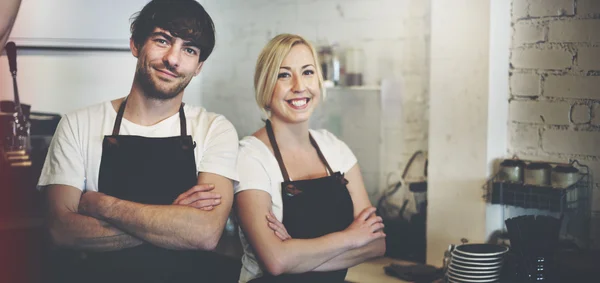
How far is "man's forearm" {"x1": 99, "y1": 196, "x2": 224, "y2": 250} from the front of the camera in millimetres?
2035

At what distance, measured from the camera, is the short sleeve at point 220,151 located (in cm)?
217

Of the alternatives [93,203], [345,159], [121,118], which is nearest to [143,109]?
[121,118]

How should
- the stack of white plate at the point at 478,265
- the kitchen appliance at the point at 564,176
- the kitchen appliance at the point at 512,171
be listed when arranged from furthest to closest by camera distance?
the kitchen appliance at the point at 512,171 → the kitchen appliance at the point at 564,176 → the stack of white plate at the point at 478,265

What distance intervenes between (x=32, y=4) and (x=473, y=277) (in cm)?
179

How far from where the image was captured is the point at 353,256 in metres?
2.41

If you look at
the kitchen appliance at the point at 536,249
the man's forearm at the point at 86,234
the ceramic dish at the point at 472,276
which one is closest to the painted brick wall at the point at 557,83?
the kitchen appliance at the point at 536,249

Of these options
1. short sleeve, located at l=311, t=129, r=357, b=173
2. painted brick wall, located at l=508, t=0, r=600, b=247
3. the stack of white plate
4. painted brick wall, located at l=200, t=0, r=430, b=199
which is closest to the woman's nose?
short sleeve, located at l=311, t=129, r=357, b=173

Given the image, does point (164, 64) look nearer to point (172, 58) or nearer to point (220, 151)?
point (172, 58)

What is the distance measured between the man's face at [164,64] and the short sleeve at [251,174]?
333mm

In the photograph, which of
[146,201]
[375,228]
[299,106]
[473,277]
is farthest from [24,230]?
[473,277]

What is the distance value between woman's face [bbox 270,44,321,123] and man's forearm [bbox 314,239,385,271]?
18.2 inches

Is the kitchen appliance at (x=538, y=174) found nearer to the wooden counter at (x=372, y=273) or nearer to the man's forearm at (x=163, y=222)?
the wooden counter at (x=372, y=273)

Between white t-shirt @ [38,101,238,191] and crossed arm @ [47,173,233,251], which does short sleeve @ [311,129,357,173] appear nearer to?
white t-shirt @ [38,101,238,191]

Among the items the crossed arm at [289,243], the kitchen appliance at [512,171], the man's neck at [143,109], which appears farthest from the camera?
the kitchen appliance at [512,171]
